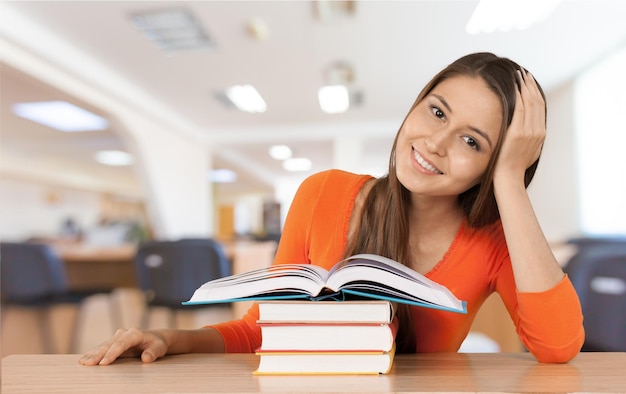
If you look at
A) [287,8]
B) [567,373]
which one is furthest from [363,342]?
[287,8]

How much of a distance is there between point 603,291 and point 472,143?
2.59ft

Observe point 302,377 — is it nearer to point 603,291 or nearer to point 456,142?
point 456,142

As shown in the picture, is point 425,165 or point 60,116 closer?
point 425,165

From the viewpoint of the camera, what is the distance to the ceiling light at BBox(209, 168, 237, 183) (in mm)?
10295

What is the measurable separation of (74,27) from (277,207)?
2.10m

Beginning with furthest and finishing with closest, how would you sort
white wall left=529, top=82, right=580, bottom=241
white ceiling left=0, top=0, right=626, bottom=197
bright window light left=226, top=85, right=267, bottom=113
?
bright window light left=226, top=85, right=267, bottom=113 → white wall left=529, top=82, right=580, bottom=241 → white ceiling left=0, top=0, right=626, bottom=197

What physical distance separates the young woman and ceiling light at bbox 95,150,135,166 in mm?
8023

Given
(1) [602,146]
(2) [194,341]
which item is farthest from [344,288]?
(1) [602,146]

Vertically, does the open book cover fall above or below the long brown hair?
below

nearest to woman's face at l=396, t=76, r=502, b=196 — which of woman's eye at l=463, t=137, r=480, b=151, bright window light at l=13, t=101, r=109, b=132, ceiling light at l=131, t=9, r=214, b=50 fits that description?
woman's eye at l=463, t=137, r=480, b=151

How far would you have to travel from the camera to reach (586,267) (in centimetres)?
124

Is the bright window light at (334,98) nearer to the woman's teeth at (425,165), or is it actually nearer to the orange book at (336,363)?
the woman's teeth at (425,165)

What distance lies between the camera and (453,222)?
2.90 ft

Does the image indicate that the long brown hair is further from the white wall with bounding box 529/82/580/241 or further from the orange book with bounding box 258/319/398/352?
the white wall with bounding box 529/82/580/241
